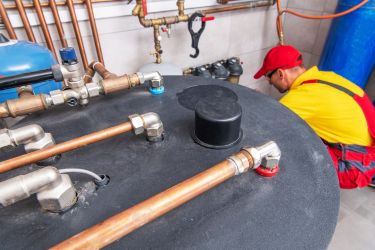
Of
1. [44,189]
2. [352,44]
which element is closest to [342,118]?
[352,44]

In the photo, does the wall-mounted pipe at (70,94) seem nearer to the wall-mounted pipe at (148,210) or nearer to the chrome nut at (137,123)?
the chrome nut at (137,123)

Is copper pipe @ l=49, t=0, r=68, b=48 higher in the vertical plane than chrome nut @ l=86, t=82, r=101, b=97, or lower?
higher

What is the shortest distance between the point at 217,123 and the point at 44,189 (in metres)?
0.33

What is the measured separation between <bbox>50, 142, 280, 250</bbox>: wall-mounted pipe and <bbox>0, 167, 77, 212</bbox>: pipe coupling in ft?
0.35

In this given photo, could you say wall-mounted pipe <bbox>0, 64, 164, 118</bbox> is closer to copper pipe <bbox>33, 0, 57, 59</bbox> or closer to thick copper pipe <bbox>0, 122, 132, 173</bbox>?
thick copper pipe <bbox>0, 122, 132, 173</bbox>

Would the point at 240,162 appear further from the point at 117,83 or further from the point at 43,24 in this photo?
the point at 43,24

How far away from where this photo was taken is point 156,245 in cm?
37

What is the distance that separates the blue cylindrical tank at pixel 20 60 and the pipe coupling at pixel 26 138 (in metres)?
0.31

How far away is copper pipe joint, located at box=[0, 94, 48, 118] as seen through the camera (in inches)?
21.5

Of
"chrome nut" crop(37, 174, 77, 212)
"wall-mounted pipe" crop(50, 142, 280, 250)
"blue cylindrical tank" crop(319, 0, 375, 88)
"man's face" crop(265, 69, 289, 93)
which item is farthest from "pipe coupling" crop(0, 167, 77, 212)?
"blue cylindrical tank" crop(319, 0, 375, 88)

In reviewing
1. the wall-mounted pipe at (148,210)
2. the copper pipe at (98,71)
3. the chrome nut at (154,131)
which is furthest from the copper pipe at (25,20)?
the wall-mounted pipe at (148,210)

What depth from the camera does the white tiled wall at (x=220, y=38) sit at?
122 cm

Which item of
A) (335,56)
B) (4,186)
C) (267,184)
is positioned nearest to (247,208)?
(267,184)

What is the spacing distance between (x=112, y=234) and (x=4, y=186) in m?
0.18
